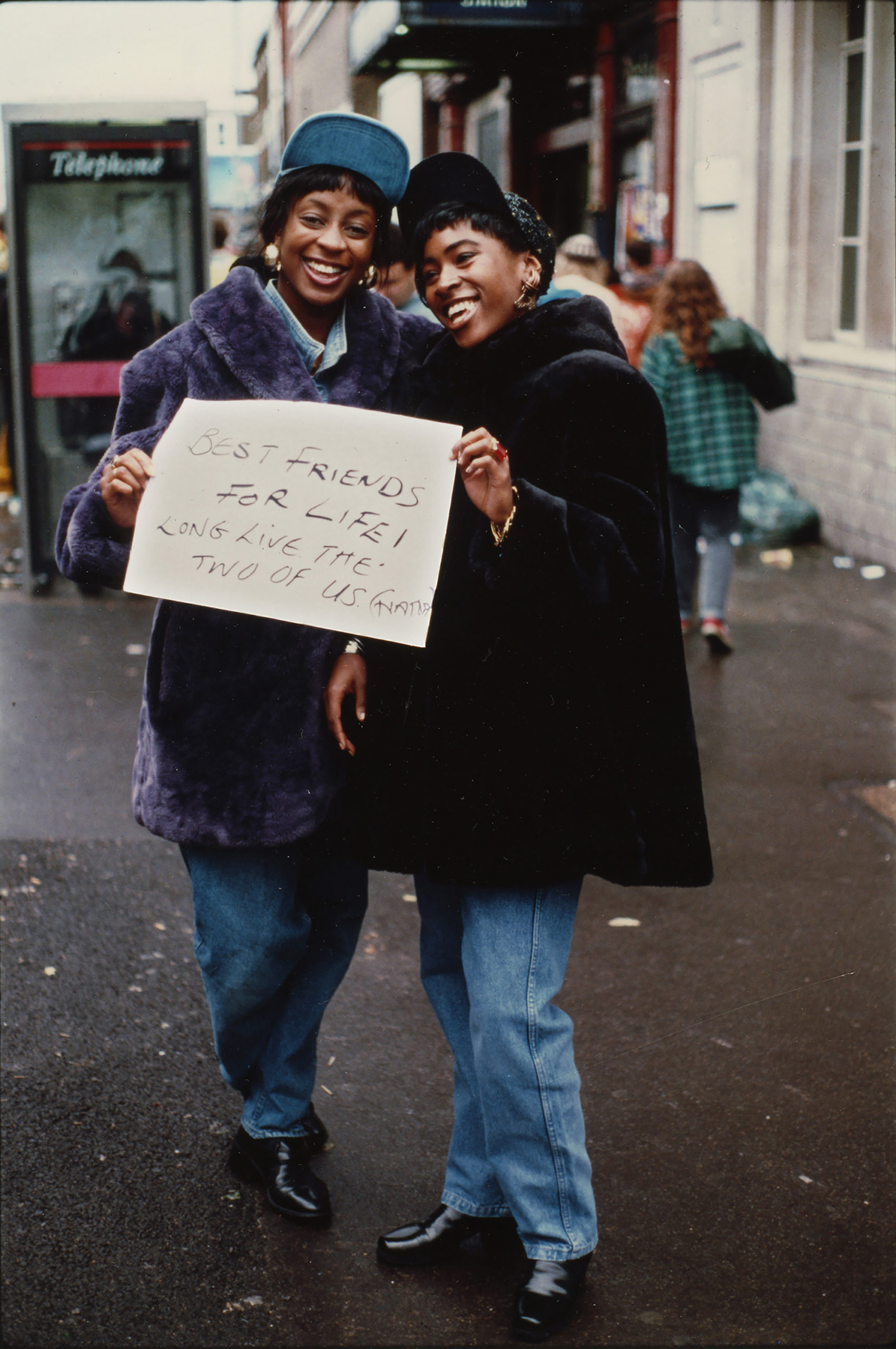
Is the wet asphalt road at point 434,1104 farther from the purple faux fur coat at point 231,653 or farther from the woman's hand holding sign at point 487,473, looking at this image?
the woman's hand holding sign at point 487,473

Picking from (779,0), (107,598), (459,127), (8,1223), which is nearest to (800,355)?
(779,0)

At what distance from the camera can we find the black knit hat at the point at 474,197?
7.54 ft

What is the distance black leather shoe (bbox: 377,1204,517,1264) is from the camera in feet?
8.50

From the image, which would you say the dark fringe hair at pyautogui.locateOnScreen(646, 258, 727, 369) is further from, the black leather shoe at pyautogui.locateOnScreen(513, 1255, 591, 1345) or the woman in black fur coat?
the black leather shoe at pyautogui.locateOnScreen(513, 1255, 591, 1345)

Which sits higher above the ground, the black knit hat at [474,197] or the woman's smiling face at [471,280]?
the black knit hat at [474,197]


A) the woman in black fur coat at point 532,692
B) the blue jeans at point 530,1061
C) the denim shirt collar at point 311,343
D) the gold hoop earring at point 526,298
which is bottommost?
the blue jeans at point 530,1061

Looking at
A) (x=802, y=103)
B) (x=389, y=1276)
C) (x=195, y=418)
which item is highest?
(x=802, y=103)

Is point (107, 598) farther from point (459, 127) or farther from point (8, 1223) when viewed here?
point (459, 127)

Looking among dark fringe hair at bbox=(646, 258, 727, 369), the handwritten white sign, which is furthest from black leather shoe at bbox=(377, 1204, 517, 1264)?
dark fringe hair at bbox=(646, 258, 727, 369)

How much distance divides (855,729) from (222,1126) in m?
3.70

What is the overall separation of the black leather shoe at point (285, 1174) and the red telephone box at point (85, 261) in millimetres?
6323

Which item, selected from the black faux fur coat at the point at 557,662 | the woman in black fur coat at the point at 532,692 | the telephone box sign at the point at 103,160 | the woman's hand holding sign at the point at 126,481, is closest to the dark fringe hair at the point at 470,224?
the woman in black fur coat at the point at 532,692

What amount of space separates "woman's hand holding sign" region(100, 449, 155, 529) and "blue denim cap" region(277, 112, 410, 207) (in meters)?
0.57

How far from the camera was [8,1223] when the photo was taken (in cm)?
269
